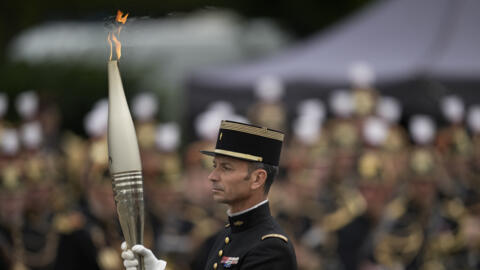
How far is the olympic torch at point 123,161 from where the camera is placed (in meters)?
4.84

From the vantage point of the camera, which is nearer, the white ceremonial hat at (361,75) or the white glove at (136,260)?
the white glove at (136,260)

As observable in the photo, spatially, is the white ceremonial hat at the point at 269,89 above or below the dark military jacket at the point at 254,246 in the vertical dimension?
above

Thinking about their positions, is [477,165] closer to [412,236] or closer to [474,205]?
[474,205]

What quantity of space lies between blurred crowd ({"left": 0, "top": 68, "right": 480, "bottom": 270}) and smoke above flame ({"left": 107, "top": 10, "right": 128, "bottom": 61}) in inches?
147

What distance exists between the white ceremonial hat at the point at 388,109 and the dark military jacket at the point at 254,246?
800cm

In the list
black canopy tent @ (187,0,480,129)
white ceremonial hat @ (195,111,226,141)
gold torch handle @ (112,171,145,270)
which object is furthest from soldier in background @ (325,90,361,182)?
gold torch handle @ (112,171,145,270)

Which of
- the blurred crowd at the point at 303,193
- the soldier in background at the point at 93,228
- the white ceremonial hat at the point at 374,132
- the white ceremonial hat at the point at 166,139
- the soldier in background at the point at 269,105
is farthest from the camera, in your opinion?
the soldier in background at the point at 269,105

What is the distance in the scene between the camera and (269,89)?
13.7 m

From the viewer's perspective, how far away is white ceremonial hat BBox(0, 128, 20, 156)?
10289mm

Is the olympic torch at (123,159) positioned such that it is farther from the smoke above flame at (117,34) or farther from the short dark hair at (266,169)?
the short dark hair at (266,169)

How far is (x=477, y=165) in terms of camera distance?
480 inches

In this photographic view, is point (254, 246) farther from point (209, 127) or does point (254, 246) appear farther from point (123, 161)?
point (209, 127)

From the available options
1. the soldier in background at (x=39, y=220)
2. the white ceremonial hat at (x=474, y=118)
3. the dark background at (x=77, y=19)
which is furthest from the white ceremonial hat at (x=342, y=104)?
the soldier in background at (x=39, y=220)

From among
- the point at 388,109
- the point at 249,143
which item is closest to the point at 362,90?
the point at 388,109
